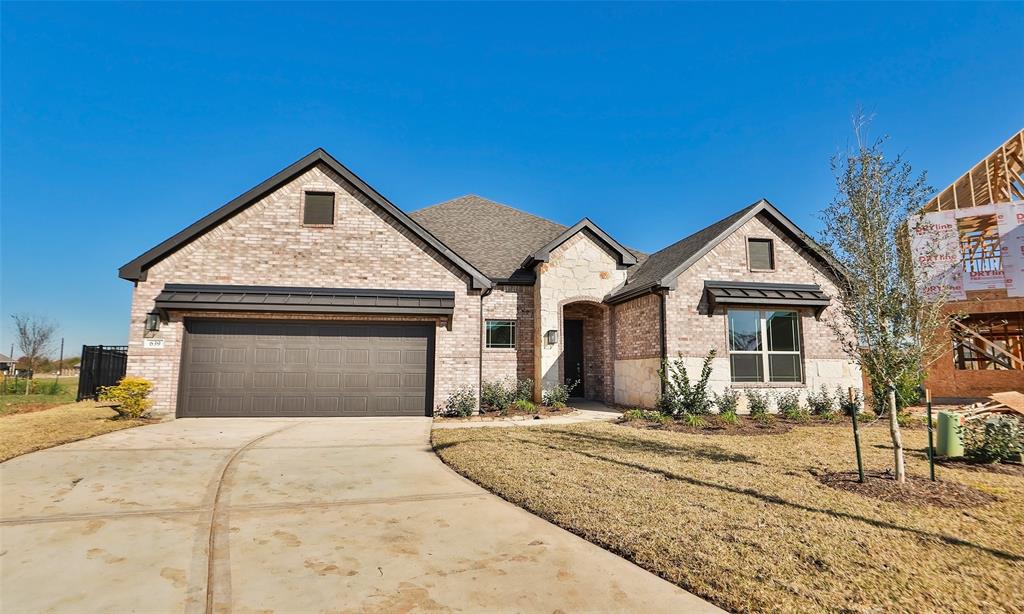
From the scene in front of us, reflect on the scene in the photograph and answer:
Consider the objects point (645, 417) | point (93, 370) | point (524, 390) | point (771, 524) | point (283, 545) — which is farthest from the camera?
point (93, 370)

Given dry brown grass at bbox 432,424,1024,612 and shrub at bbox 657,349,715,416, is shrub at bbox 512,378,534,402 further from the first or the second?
dry brown grass at bbox 432,424,1024,612

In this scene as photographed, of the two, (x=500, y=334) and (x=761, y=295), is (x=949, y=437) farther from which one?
(x=500, y=334)

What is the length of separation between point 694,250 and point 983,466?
8.79 meters

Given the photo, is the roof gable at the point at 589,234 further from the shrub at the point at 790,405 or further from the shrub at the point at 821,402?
the shrub at the point at 821,402

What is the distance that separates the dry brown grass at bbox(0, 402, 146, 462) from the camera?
7.77 metres

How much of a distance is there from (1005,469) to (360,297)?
1321 cm

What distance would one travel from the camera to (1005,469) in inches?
280

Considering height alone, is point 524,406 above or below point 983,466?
above

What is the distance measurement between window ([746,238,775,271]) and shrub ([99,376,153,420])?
56.5ft

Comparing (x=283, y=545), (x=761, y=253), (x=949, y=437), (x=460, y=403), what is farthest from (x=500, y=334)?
(x=283, y=545)

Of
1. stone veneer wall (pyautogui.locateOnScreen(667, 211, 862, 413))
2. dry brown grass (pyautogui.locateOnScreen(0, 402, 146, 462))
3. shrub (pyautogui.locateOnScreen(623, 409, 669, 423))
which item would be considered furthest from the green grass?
stone veneer wall (pyautogui.locateOnScreen(667, 211, 862, 413))

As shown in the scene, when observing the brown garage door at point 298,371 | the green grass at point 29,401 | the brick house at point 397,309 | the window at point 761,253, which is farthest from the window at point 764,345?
the green grass at point 29,401

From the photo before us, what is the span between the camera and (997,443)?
24.4 feet

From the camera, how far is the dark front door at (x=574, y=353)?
18000 millimetres
